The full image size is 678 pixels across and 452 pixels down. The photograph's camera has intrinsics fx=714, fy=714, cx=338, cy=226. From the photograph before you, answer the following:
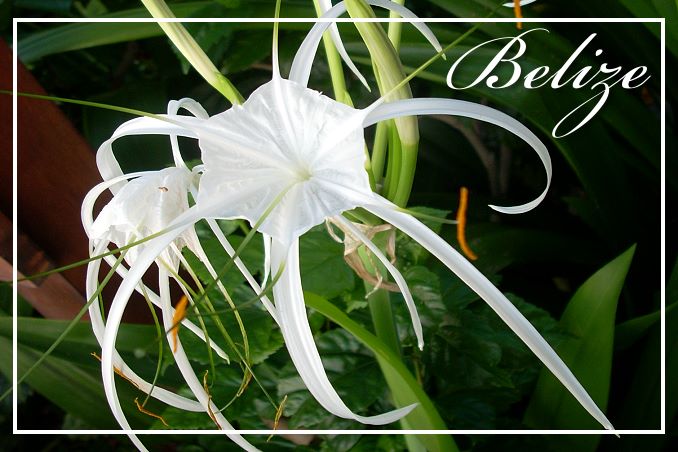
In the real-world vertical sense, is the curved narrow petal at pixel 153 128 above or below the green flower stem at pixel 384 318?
above

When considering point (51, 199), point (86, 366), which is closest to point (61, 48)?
point (51, 199)

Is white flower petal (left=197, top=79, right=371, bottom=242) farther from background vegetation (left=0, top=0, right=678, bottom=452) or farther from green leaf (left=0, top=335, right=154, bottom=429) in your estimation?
green leaf (left=0, top=335, right=154, bottom=429)

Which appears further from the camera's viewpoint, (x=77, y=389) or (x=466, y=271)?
(x=77, y=389)

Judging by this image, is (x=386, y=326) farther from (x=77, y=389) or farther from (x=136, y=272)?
(x=77, y=389)

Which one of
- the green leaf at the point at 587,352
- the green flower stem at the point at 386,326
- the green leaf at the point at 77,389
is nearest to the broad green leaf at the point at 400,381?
the green flower stem at the point at 386,326

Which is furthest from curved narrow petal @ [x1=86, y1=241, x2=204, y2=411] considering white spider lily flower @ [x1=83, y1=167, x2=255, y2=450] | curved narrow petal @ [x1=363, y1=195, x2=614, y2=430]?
curved narrow petal @ [x1=363, y1=195, x2=614, y2=430]

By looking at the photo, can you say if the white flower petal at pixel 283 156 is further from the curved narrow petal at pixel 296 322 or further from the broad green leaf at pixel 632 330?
the broad green leaf at pixel 632 330

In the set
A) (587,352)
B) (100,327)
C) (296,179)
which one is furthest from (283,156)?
(587,352)
